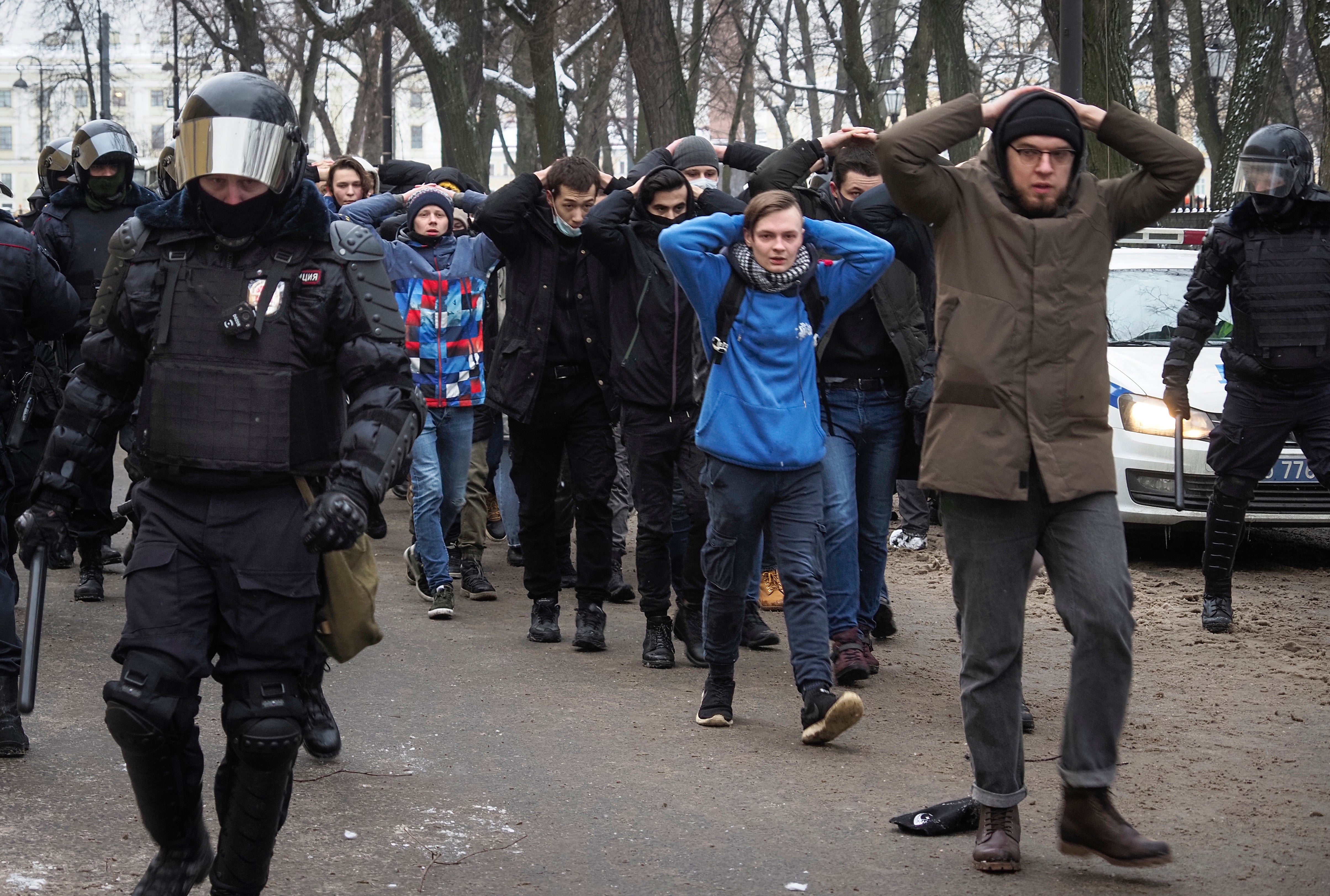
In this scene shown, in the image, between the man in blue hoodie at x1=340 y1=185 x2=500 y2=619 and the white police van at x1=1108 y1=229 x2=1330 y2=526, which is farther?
the white police van at x1=1108 y1=229 x2=1330 y2=526

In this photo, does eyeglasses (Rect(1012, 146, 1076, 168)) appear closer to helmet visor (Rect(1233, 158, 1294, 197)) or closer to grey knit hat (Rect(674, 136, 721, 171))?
grey knit hat (Rect(674, 136, 721, 171))

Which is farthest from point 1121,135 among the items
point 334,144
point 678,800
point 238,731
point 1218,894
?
point 334,144

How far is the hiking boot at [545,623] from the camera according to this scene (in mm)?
7730

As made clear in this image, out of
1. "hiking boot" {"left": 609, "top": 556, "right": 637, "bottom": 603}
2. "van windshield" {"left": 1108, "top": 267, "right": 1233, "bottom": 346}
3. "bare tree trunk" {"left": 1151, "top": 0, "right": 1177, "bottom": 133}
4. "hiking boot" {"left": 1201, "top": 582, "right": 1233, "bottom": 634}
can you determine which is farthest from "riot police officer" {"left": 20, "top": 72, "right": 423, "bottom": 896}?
"bare tree trunk" {"left": 1151, "top": 0, "right": 1177, "bottom": 133}

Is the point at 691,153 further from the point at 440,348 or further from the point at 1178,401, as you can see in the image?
the point at 1178,401

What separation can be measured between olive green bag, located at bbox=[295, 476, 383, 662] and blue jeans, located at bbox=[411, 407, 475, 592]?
4138mm

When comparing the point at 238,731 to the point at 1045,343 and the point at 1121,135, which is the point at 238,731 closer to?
the point at 1045,343

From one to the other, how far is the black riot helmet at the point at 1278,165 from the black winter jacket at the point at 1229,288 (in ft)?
0.31

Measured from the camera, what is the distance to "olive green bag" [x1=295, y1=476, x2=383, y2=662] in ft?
13.3

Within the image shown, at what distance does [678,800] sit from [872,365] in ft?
7.46

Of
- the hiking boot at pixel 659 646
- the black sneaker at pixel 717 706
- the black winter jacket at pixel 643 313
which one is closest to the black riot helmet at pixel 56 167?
the black winter jacket at pixel 643 313

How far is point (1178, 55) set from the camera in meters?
34.5

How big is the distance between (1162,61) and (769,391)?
24707mm

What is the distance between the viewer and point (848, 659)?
6.80 metres
